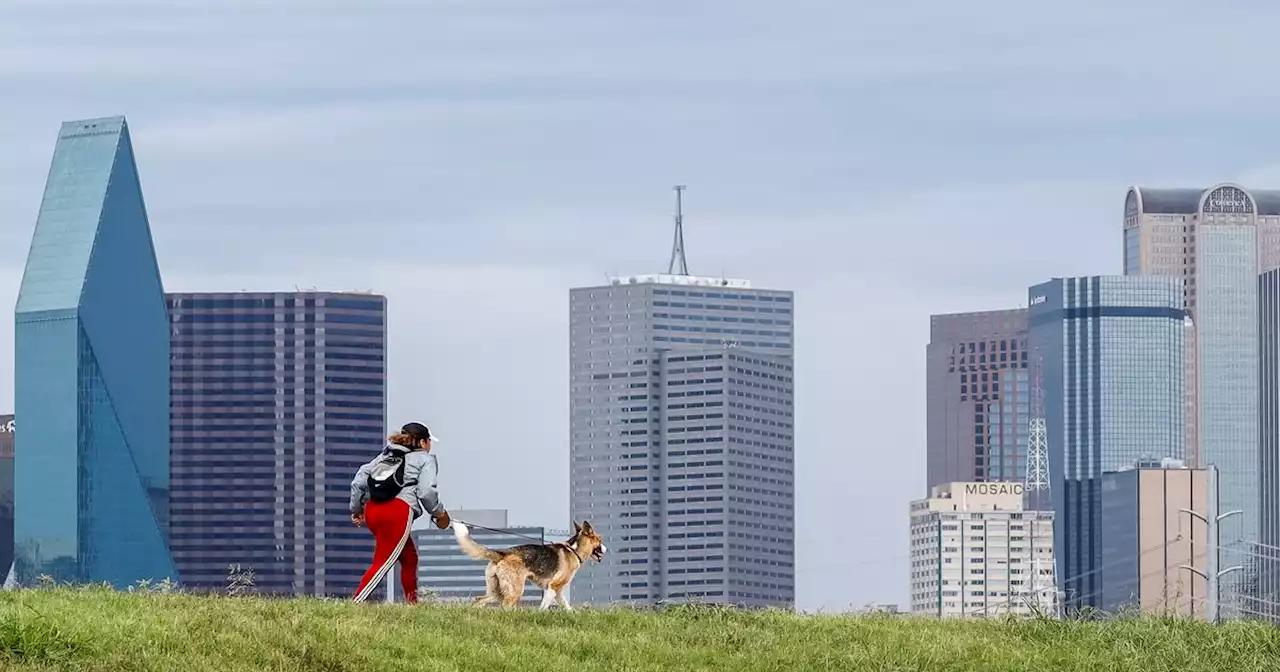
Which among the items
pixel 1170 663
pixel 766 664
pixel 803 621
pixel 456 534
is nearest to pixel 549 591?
pixel 456 534

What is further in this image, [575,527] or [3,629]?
[575,527]

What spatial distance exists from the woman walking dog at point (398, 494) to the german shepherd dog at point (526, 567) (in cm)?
60

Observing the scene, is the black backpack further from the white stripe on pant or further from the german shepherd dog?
the german shepherd dog

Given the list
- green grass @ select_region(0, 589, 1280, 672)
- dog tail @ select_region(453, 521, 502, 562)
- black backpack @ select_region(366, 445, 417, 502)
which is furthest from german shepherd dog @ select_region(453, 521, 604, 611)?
green grass @ select_region(0, 589, 1280, 672)

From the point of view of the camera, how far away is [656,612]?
946 inches

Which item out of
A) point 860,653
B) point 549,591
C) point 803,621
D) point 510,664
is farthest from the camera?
point 549,591

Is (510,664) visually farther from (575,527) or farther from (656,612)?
(575,527)

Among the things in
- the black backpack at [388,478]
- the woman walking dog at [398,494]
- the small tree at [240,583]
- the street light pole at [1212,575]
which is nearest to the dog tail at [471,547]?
the woman walking dog at [398,494]

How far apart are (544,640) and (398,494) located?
4949 mm

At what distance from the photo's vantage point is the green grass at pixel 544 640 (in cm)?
1927

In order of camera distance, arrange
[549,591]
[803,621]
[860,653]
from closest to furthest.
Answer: [860,653] < [803,621] < [549,591]

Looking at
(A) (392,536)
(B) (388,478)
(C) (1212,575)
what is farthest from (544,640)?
(C) (1212,575)

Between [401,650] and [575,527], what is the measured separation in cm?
667

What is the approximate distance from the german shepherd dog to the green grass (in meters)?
1.72
